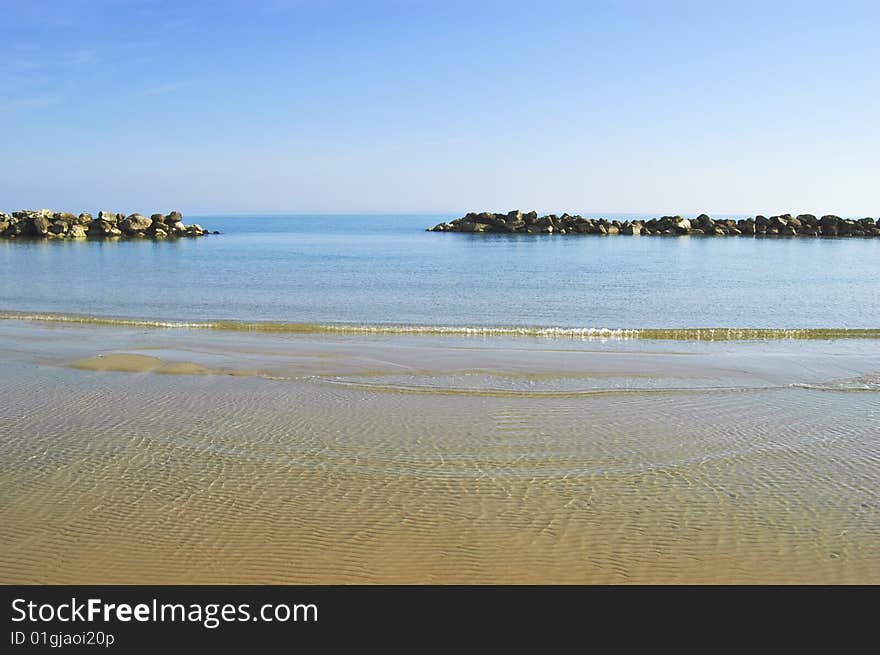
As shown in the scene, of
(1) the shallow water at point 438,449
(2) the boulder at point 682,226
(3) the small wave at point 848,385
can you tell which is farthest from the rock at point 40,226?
(3) the small wave at point 848,385

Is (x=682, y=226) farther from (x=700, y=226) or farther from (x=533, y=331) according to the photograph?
(x=533, y=331)

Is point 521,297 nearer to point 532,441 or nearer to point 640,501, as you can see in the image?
point 532,441

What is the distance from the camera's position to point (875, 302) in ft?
78.4

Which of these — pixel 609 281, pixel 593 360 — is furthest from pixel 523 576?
pixel 609 281

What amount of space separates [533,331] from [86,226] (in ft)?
206

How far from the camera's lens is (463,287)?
28.4 metres

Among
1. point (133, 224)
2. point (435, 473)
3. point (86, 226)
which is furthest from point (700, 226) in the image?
point (435, 473)

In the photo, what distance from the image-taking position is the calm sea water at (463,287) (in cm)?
2066

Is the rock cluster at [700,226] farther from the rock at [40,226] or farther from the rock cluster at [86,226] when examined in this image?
the rock at [40,226]

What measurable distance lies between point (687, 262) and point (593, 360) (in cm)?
3111

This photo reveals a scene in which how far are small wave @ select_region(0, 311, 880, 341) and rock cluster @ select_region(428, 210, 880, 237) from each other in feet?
205

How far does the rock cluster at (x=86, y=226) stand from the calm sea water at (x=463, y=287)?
651 inches

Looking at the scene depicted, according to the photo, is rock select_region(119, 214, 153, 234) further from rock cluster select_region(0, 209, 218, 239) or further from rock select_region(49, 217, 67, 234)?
rock select_region(49, 217, 67, 234)

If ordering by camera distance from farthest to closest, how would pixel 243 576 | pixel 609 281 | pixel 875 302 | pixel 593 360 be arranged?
1. pixel 609 281
2. pixel 875 302
3. pixel 593 360
4. pixel 243 576
